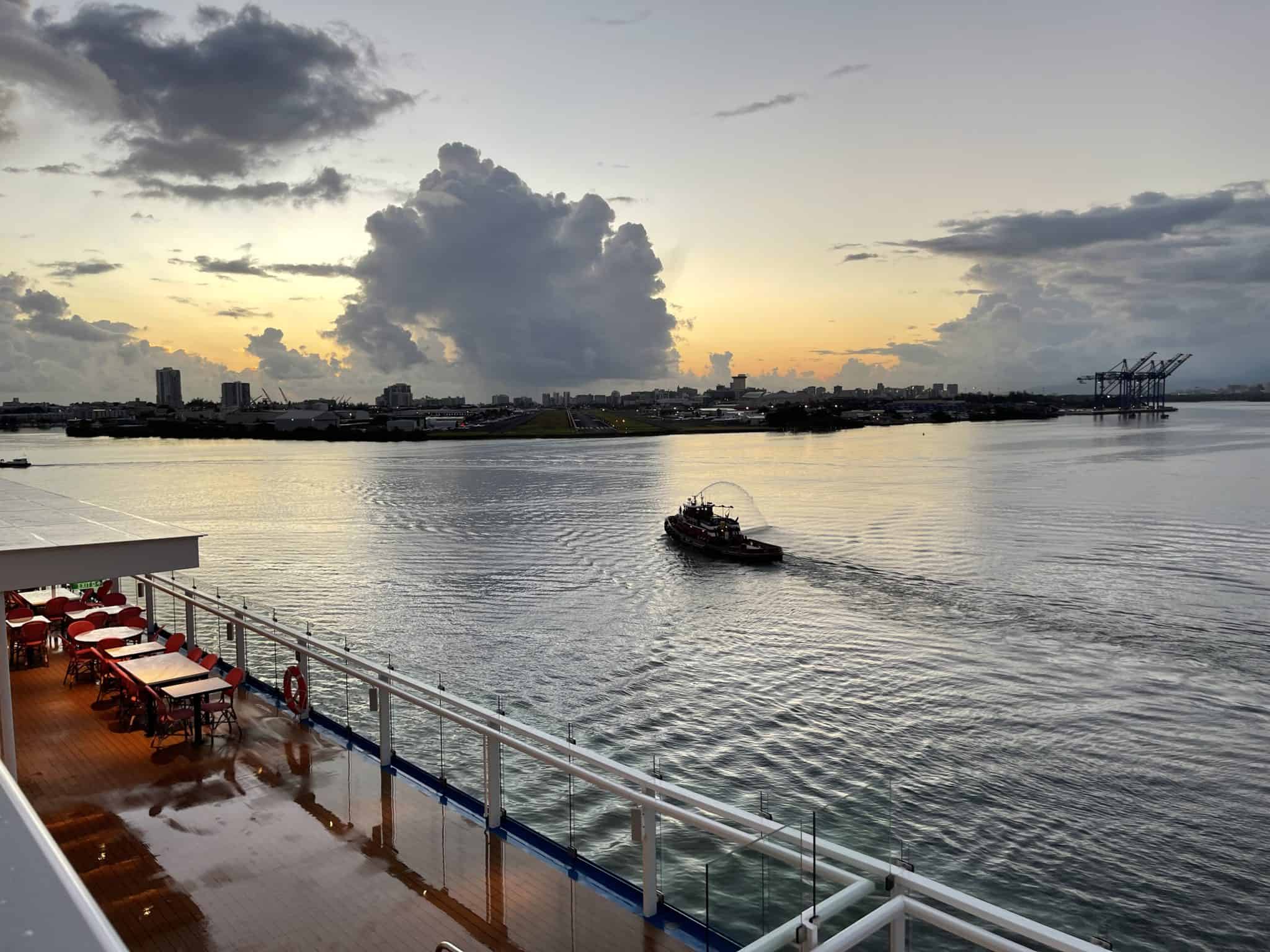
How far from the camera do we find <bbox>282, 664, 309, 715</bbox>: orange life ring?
977cm

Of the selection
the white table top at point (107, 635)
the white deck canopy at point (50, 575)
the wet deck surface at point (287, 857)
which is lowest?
the wet deck surface at point (287, 857)

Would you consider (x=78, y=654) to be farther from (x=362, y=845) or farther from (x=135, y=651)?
(x=362, y=845)

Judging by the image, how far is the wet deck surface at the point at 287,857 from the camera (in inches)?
229

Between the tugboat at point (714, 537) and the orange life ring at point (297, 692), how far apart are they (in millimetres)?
28585

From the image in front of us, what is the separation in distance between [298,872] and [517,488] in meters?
62.5

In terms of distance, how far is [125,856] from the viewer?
6801 millimetres

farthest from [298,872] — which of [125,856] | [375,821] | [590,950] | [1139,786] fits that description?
[1139,786]

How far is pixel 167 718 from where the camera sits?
29.9ft

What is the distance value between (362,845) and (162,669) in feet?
13.6

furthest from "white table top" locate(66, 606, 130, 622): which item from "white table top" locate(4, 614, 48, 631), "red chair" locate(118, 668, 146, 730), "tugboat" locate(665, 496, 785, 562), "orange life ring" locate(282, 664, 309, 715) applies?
"tugboat" locate(665, 496, 785, 562)

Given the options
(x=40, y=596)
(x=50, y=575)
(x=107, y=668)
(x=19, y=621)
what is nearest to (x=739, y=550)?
(x=40, y=596)

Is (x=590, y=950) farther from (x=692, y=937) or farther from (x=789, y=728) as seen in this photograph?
(x=789, y=728)

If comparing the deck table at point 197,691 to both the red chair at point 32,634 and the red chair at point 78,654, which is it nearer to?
the red chair at point 78,654

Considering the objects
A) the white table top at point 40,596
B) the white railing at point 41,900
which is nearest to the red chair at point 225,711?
the white table top at point 40,596
